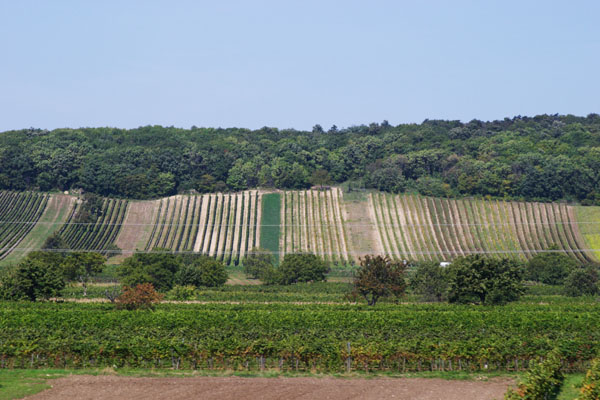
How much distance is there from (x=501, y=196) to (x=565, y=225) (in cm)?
2836

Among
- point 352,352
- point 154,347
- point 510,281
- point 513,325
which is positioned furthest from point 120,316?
point 510,281

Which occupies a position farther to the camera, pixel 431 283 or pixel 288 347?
pixel 431 283

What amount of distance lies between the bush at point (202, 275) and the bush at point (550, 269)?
5336 cm

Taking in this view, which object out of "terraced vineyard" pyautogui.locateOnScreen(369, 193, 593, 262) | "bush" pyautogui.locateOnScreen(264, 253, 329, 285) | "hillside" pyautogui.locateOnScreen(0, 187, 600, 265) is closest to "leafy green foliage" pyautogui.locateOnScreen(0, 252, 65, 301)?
"bush" pyautogui.locateOnScreen(264, 253, 329, 285)

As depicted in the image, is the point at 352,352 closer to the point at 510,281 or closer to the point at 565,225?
the point at 510,281

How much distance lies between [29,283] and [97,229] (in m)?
84.7

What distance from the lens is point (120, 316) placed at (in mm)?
Answer: 65500

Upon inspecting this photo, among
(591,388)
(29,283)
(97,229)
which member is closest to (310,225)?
(97,229)

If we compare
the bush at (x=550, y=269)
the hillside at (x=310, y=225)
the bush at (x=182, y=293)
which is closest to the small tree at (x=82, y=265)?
the bush at (x=182, y=293)

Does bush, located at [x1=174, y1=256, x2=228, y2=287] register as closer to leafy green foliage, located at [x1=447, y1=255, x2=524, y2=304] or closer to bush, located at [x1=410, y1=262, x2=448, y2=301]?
bush, located at [x1=410, y1=262, x2=448, y2=301]

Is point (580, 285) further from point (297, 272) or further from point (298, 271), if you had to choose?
point (297, 272)

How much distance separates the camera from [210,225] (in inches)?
6845

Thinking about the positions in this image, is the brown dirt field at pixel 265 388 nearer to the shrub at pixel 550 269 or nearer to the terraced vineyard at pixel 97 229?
the shrub at pixel 550 269

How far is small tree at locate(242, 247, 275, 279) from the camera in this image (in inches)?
5197
